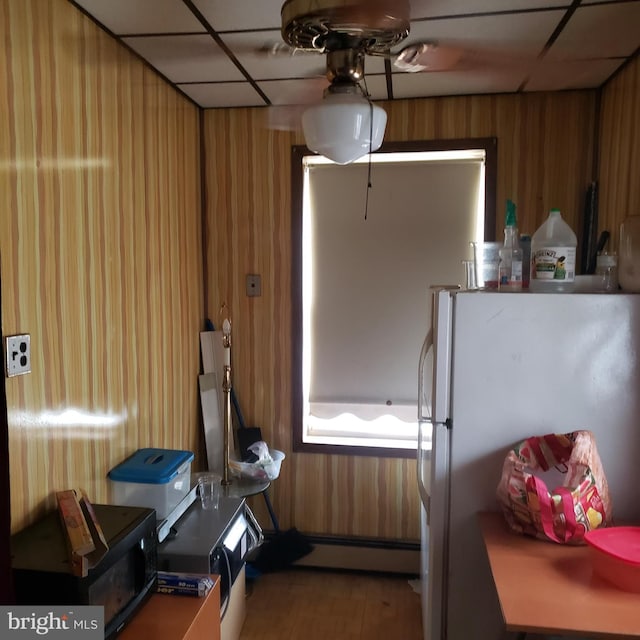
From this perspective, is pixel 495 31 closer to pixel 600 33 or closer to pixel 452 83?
pixel 600 33

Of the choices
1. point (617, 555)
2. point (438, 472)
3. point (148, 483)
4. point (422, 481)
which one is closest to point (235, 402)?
point (148, 483)

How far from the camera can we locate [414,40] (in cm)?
190

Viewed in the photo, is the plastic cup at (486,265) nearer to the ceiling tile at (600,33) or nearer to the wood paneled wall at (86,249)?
the ceiling tile at (600,33)

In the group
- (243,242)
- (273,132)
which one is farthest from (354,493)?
(273,132)

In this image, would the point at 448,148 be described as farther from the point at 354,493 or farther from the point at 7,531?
the point at 7,531

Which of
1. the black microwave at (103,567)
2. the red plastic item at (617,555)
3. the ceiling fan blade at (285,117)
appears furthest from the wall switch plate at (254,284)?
the red plastic item at (617,555)

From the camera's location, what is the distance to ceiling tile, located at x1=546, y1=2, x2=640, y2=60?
5.61 feet

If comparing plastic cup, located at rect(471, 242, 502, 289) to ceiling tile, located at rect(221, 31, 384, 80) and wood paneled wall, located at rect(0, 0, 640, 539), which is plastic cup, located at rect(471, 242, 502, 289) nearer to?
wood paneled wall, located at rect(0, 0, 640, 539)

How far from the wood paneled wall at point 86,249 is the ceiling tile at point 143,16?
58 millimetres

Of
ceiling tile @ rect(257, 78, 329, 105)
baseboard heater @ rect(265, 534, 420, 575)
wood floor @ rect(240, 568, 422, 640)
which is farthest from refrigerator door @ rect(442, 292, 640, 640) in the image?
ceiling tile @ rect(257, 78, 329, 105)

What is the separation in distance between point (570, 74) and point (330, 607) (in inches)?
102

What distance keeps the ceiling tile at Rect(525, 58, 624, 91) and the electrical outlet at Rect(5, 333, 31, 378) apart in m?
2.10

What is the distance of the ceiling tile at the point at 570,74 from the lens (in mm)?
2123

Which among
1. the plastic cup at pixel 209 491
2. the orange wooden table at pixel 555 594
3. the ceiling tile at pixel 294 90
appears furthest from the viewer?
the ceiling tile at pixel 294 90
